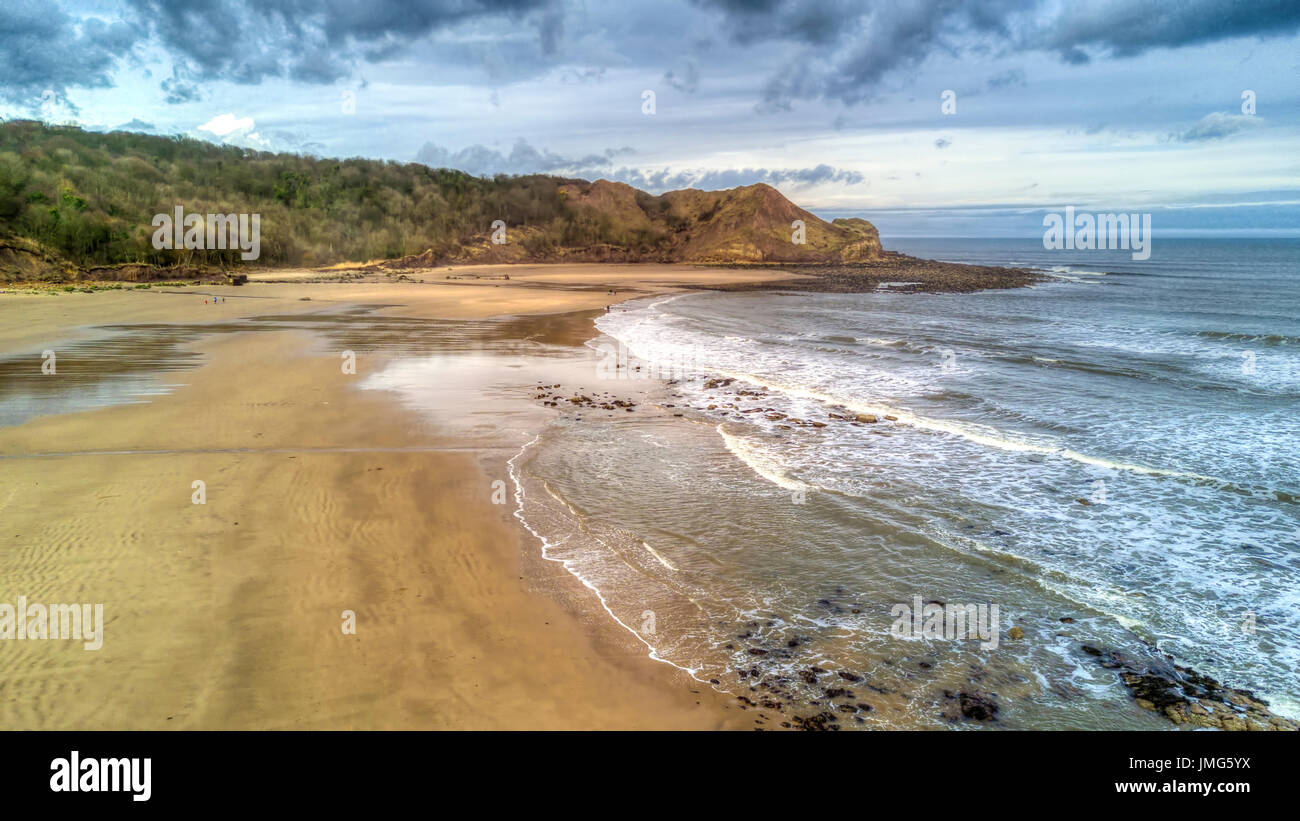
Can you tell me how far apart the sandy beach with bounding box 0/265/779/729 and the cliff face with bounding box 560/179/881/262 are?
63799mm

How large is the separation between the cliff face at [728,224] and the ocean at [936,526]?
5700 cm

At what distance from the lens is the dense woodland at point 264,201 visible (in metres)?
40.4

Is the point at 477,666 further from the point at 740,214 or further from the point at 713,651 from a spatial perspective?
the point at 740,214

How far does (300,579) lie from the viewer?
18.2 feet

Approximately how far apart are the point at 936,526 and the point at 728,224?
71498 mm

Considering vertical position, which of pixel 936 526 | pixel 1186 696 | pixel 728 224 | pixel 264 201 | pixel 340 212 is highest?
pixel 728 224

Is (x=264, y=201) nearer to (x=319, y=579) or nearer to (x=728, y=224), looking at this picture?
(x=728, y=224)

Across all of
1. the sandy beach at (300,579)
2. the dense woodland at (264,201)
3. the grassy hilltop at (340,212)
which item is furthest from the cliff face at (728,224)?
the sandy beach at (300,579)

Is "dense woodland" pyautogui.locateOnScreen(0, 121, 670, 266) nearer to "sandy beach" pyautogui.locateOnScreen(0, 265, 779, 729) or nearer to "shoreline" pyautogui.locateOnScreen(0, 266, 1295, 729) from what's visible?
"shoreline" pyautogui.locateOnScreen(0, 266, 1295, 729)

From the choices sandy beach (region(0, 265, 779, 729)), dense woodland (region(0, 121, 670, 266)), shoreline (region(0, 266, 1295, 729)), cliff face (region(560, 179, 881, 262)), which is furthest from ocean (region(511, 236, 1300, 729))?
cliff face (region(560, 179, 881, 262))

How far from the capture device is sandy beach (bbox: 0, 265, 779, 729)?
13.3ft

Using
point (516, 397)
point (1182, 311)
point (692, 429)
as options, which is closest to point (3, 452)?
point (516, 397)

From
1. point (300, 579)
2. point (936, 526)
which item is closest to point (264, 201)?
point (300, 579)

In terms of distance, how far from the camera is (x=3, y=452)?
8.71 metres
